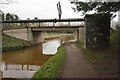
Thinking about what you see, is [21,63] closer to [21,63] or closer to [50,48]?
[21,63]

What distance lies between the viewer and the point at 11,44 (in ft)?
111

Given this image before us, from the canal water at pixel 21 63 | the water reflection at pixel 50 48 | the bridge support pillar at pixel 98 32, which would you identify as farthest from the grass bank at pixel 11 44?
the bridge support pillar at pixel 98 32

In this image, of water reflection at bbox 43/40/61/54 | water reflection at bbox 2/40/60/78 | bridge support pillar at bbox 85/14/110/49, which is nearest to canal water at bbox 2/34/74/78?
water reflection at bbox 2/40/60/78

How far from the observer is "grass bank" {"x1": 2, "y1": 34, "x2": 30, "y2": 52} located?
31.6 meters

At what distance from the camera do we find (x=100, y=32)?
708 inches

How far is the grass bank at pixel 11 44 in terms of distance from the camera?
104 ft

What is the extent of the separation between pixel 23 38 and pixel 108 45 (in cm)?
2379

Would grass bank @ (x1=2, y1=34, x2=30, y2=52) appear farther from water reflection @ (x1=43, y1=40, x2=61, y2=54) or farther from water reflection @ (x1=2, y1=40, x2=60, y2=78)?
water reflection @ (x1=43, y1=40, x2=61, y2=54)

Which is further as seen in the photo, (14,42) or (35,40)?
(35,40)

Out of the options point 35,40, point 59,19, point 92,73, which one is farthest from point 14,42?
point 92,73

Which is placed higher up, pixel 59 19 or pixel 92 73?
pixel 59 19

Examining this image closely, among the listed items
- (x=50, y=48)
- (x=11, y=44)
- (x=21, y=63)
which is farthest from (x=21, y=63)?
(x=50, y=48)

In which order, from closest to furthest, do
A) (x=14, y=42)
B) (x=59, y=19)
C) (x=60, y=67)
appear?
(x=60, y=67) → (x=59, y=19) → (x=14, y=42)

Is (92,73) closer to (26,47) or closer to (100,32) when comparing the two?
(100,32)
